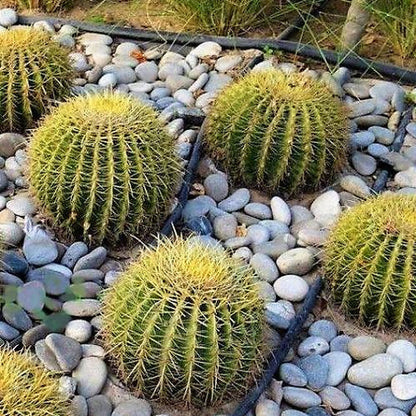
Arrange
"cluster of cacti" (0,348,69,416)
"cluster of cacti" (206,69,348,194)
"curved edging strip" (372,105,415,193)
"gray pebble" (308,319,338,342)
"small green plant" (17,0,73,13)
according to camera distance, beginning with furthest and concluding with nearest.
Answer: "small green plant" (17,0,73,13), "curved edging strip" (372,105,415,193), "cluster of cacti" (206,69,348,194), "gray pebble" (308,319,338,342), "cluster of cacti" (0,348,69,416)

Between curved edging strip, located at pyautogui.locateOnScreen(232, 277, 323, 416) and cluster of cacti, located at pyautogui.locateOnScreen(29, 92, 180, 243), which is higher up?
cluster of cacti, located at pyautogui.locateOnScreen(29, 92, 180, 243)

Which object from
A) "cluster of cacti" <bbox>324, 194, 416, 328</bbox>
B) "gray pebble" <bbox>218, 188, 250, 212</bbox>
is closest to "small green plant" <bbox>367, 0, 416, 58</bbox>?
"gray pebble" <bbox>218, 188, 250, 212</bbox>

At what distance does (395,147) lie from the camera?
383 cm

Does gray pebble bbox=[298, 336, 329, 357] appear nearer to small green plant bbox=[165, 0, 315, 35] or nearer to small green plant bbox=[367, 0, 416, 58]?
small green plant bbox=[367, 0, 416, 58]

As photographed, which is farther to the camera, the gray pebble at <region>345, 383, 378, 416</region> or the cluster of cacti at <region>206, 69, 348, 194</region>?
the cluster of cacti at <region>206, 69, 348, 194</region>

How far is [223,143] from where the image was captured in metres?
3.49

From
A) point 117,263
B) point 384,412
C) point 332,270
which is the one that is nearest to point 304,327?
point 332,270

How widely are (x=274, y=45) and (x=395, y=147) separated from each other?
0.86 metres

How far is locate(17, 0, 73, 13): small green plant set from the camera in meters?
4.77

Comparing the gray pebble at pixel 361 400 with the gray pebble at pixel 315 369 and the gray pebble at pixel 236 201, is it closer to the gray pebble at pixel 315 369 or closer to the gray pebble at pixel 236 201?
the gray pebble at pixel 315 369

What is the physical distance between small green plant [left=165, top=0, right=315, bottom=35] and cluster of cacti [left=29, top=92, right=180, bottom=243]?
1.46 m

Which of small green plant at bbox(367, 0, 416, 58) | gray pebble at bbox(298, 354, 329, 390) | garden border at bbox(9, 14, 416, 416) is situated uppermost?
small green plant at bbox(367, 0, 416, 58)

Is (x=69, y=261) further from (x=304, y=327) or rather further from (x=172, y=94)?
(x=172, y=94)

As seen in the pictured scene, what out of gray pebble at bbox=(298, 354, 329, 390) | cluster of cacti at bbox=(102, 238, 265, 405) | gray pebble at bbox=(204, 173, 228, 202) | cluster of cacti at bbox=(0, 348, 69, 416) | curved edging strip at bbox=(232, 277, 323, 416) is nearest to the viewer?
cluster of cacti at bbox=(0, 348, 69, 416)
